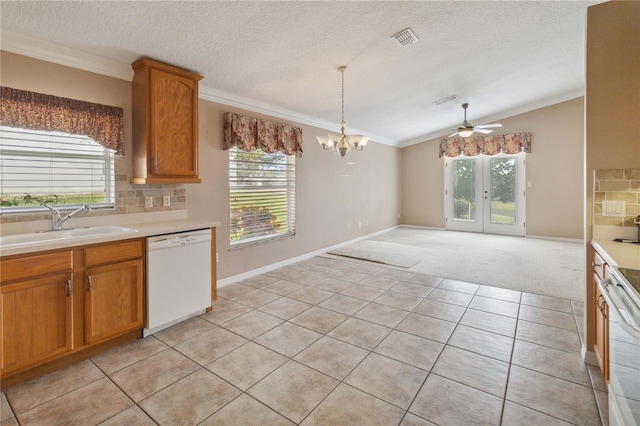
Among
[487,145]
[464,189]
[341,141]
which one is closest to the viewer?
[341,141]

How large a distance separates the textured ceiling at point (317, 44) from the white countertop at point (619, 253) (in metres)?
2.24

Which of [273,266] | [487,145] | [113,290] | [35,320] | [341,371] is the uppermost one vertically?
[487,145]

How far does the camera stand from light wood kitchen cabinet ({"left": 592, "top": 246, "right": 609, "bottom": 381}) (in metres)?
1.84

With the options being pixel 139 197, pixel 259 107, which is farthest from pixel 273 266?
pixel 259 107

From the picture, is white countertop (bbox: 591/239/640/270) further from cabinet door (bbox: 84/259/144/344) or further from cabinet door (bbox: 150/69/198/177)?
cabinet door (bbox: 150/69/198/177)

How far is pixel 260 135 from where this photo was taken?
4.22m

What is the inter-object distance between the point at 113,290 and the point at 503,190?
8158 millimetres

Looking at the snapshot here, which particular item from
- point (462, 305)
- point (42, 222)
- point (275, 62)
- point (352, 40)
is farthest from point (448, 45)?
point (42, 222)

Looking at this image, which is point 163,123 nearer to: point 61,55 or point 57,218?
point 61,55

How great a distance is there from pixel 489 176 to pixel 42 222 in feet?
27.9

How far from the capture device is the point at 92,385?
2.05 meters

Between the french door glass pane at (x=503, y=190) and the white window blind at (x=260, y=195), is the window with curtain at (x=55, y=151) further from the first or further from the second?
the french door glass pane at (x=503, y=190)

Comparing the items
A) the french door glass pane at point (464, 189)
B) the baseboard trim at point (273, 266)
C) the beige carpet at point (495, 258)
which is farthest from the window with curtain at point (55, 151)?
the french door glass pane at point (464, 189)

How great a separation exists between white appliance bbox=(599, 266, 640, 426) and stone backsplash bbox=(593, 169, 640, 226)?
2.75 feet
